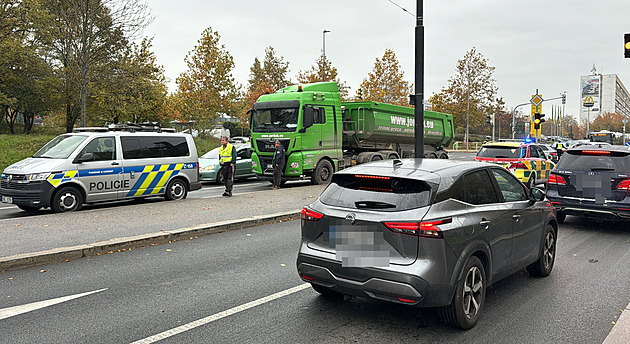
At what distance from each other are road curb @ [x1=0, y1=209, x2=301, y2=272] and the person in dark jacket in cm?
601

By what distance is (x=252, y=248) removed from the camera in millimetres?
7652

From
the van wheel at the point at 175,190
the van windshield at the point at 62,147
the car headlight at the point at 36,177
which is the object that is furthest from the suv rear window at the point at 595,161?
the car headlight at the point at 36,177

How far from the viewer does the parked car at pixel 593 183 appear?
8617 millimetres

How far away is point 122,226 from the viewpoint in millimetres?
8703

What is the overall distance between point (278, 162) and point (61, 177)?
687cm

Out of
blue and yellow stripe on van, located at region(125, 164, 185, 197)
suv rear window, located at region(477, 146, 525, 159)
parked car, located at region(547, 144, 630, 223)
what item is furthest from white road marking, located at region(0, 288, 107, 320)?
suv rear window, located at region(477, 146, 525, 159)

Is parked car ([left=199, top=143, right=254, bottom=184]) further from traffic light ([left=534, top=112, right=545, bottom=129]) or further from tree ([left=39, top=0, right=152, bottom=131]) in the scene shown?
traffic light ([left=534, top=112, right=545, bottom=129])

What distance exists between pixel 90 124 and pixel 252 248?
3190cm

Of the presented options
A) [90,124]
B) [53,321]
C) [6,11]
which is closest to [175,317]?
[53,321]

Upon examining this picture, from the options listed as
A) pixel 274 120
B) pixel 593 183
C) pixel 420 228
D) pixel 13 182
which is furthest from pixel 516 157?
pixel 13 182

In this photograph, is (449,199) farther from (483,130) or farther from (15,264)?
(483,130)

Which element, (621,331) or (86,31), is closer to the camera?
(621,331)

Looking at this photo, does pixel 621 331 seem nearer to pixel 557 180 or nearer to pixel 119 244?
pixel 557 180

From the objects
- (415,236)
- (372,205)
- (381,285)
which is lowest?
(381,285)
